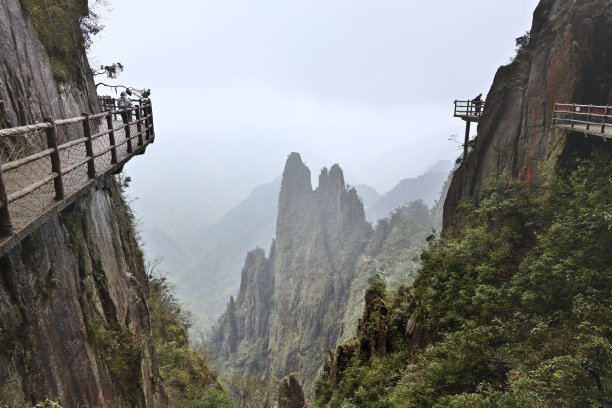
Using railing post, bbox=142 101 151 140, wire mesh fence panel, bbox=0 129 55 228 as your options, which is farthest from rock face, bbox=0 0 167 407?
railing post, bbox=142 101 151 140

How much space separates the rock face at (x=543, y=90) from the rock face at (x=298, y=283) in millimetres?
55093

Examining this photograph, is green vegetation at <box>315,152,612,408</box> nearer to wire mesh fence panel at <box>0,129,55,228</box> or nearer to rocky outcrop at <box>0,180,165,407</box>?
rocky outcrop at <box>0,180,165,407</box>

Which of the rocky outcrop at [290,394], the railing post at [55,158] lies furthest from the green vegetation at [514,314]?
the rocky outcrop at [290,394]

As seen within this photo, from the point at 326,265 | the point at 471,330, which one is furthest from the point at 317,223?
the point at 471,330

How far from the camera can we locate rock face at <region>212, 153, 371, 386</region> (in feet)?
246

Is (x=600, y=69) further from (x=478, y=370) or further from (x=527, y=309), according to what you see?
(x=478, y=370)

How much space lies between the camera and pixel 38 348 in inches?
182

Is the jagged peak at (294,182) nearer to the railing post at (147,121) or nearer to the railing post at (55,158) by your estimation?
the railing post at (147,121)

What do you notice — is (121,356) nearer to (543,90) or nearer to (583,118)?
(583,118)

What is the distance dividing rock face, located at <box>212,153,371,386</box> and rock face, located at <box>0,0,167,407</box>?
62459 millimetres

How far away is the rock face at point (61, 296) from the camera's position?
4.32 meters

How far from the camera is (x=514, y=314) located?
895cm

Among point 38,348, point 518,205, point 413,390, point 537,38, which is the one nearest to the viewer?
point 38,348

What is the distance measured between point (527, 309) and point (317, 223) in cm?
8496
